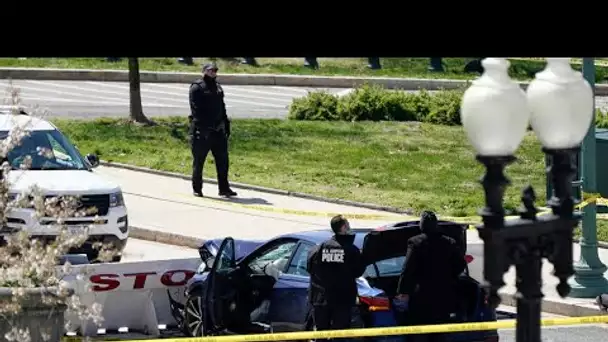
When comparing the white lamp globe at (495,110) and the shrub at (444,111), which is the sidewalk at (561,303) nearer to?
the white lamp globe at (495,110)

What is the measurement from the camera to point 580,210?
57.4 ft

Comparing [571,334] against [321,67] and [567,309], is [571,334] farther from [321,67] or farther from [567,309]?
[321,67]

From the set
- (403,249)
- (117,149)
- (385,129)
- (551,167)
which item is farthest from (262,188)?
(551,167)

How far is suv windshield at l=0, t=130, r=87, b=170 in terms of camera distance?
17.4 meters

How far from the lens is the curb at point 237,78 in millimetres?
38656

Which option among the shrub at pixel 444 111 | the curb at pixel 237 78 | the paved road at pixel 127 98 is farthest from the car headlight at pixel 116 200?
the curb at pixel 237 78

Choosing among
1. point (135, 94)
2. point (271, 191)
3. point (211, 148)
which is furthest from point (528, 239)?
point (135, 94)

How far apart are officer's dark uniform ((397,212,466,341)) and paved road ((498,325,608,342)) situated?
8.43 feet

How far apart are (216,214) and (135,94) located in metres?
7.41

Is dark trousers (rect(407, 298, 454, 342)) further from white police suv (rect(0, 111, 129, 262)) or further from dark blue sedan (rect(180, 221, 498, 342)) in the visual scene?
white police suv (rect(0, 111, 129, 262))

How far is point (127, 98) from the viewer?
35.9 m

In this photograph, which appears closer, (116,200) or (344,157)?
(116,200)

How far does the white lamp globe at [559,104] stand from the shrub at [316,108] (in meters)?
24.4
